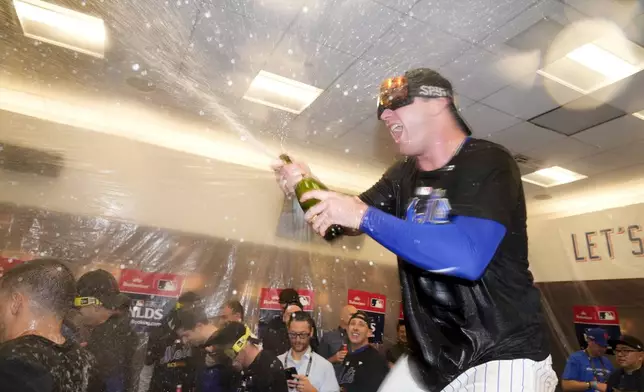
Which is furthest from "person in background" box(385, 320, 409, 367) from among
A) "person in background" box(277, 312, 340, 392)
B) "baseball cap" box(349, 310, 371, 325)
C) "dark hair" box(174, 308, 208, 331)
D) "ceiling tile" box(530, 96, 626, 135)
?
"ceiling tile" box(530, 96, 626, 135)

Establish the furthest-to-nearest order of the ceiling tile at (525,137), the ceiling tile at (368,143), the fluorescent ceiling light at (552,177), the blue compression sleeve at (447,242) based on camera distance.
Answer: the fluorescent ceiling light at (552,177) < the ceiling tile at (525,137) < the ceiling tile at (368,143) < the blue compression sleeve at (447,242)

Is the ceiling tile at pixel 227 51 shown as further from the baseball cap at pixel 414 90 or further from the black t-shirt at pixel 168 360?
the black t-shirt at pixel 168 360

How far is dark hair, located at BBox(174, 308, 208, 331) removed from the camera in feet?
7.90

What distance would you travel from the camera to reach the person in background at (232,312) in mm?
2479

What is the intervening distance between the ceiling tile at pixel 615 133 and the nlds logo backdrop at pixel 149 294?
2990 millimetres

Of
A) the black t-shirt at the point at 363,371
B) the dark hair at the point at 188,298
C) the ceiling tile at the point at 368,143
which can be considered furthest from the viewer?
the ceiling tile at the point at 368,143

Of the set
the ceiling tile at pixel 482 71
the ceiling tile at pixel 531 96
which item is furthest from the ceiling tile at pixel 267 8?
the ceiling tile at pixel 531 96

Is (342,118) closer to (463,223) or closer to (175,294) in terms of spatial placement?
(175,294)

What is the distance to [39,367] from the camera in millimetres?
1005

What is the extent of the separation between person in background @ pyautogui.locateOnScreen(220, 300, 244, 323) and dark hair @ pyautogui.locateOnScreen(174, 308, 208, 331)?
0.37 ft

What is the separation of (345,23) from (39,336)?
168 centimetres

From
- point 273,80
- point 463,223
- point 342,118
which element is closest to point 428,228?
point 463,223

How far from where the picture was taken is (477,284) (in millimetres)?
771

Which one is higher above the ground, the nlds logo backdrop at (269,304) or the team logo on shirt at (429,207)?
the team logo on shirt at (429,207)
